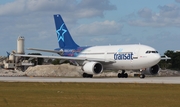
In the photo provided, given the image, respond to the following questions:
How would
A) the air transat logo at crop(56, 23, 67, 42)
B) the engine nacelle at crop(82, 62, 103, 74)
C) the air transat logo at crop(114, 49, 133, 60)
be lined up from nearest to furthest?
the air transat logo at crop(114, 49, 133, 60) → the engine nacelle at crop(82, 62, 103, 74) → the air transat logo at crop(56, 23, 67, 42)

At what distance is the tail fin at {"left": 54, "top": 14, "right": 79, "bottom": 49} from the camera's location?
2625 inches

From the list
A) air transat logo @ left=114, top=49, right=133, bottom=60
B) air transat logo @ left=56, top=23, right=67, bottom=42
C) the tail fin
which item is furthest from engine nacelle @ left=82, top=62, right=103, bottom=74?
air transat logo @ left=56, top=23, right=67, bottom=42

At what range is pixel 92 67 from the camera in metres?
54.7

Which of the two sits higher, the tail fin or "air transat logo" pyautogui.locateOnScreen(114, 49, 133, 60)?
the tail fin

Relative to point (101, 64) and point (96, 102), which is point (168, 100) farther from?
point (101, 64)

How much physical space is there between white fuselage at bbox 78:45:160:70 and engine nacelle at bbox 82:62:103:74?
5.16ft

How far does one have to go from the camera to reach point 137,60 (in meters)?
53.2

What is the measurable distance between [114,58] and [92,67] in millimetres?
3373

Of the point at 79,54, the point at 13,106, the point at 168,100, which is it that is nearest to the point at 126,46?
the point at 79,54

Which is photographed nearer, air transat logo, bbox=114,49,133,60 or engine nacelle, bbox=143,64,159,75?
air transat logo, bbox=114,49,133,60

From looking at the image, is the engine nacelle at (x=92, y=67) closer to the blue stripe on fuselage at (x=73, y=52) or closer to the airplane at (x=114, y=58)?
the airplane at (x=114, y=58)

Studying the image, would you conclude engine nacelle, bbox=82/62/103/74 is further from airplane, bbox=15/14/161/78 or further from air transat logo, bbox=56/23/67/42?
air transat logo, bbox=56/23/67/42

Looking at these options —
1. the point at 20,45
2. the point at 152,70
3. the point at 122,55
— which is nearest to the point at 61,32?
the point at 122,55

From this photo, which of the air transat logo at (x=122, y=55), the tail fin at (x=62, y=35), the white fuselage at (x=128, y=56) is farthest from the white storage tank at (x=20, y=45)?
the air transat logo at (x=122, y=55)
